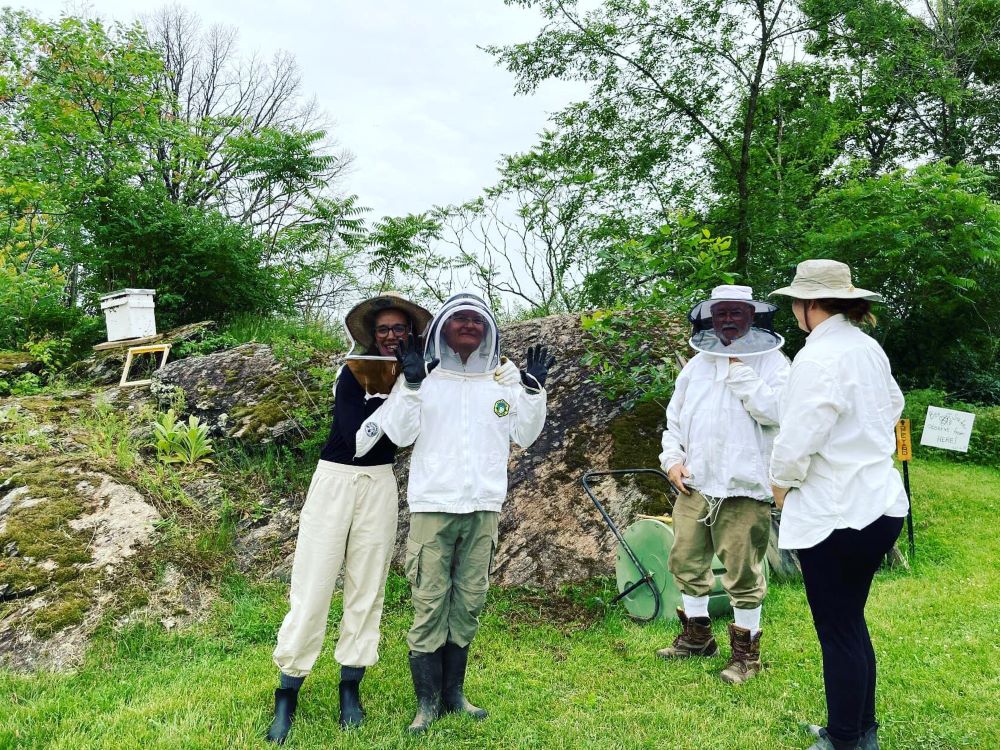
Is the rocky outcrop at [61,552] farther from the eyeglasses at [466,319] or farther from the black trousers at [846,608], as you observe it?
the black trousers at [846,608]

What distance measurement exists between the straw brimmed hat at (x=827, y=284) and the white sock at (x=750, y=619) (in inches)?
74.0

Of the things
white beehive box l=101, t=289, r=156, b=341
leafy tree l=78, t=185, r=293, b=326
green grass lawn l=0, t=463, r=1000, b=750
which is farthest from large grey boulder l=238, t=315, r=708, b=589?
leafy tree l=78, t=185, r=293, b=326

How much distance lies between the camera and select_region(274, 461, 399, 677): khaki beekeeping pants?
3.19 metres

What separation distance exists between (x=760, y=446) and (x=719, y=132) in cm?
855

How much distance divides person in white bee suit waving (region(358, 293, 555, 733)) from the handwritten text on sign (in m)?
5.11

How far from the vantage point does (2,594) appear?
425 cm

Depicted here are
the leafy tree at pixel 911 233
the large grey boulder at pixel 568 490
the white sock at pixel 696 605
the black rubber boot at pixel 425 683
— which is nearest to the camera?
the black rubber boot at pixel 425 683

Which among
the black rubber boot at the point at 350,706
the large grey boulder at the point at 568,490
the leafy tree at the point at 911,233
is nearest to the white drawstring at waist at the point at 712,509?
the large grey boulder at the point at 568,490

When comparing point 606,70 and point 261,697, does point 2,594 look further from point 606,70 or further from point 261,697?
point 606,70

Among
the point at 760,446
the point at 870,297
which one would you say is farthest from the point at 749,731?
the point at 870,297

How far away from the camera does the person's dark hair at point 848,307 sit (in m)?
2.79

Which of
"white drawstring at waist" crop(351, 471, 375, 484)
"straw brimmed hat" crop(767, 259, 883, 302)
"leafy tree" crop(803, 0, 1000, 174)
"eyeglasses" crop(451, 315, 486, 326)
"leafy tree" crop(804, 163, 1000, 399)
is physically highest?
"leafy tree" crop(803, 0, 1000, 174)

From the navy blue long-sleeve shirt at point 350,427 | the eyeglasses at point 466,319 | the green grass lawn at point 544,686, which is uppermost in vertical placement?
the eyeglasses at point 466,319

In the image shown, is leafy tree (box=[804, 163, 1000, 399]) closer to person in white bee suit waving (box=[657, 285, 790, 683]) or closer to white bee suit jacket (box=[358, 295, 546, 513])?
person in white bee suit waving (box=[657, 285, 790, 683])
